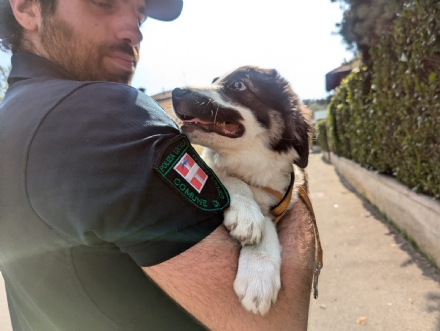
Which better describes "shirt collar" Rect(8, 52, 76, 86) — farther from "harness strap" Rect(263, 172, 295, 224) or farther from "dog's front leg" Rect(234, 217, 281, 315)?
"harness strap" Rect(263, 172, 295, 224)

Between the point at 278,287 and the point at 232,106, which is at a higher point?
the point at 232,106

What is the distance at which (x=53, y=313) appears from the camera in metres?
1.24

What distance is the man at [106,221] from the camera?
1.06 metres

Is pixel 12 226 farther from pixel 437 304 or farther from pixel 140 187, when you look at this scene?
pixel 437 304

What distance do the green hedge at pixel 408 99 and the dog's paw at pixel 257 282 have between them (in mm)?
3375

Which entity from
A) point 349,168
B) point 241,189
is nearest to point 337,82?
point 349,168

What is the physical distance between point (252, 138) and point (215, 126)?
1.01 ft

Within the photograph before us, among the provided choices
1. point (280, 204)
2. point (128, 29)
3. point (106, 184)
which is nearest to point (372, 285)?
point (280, 204)

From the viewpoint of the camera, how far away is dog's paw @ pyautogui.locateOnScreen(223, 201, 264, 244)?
58.3 inches

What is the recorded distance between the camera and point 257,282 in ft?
4.59

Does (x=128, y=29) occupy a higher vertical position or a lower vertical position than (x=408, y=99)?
lower

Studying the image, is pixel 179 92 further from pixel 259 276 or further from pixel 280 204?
pixel 259 276

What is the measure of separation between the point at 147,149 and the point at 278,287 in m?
0.82

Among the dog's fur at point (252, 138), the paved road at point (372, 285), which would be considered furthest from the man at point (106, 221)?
the paved road at point (372, 285)
